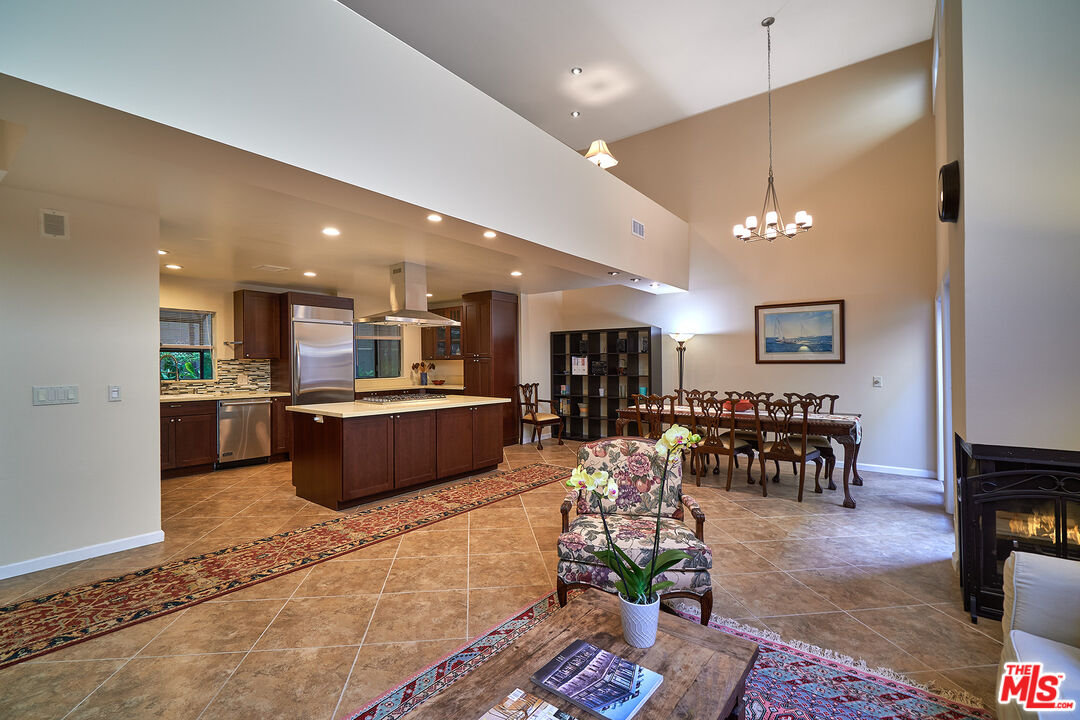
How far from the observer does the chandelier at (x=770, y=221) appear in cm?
479

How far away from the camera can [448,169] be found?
2932 millimetres

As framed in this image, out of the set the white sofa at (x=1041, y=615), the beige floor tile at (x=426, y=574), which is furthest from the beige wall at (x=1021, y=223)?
the beige floor tile at (x=426, y=574)

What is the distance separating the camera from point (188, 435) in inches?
209

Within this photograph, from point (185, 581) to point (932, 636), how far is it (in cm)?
403

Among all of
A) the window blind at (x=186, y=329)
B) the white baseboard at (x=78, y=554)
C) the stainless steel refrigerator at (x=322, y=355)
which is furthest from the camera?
the stainless steel refrigerator at (x=322, y=355)

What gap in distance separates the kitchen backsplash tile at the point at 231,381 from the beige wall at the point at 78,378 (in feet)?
9.49

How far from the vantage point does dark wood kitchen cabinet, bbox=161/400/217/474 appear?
5141 mm

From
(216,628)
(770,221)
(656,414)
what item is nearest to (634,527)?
(216,628)

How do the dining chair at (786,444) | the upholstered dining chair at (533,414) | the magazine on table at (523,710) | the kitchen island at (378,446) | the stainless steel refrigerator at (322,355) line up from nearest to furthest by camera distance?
the magazine on table at (523,710)
the kitchen island at (378,446)
the dining chair at (786,444)
the stainless steel refrigerator at (322,355)
the upholstered dining chair at (533,414)

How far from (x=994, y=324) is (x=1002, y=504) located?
2.99 feet

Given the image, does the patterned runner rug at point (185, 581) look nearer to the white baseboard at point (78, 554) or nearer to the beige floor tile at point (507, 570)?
the white baseboard at point (78, 554)

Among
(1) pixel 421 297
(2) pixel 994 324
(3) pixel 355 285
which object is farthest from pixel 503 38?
(2) pixel 994 324

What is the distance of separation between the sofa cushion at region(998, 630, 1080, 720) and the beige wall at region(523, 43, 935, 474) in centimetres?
460

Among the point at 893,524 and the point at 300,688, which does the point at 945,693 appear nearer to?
the point at 893,524
